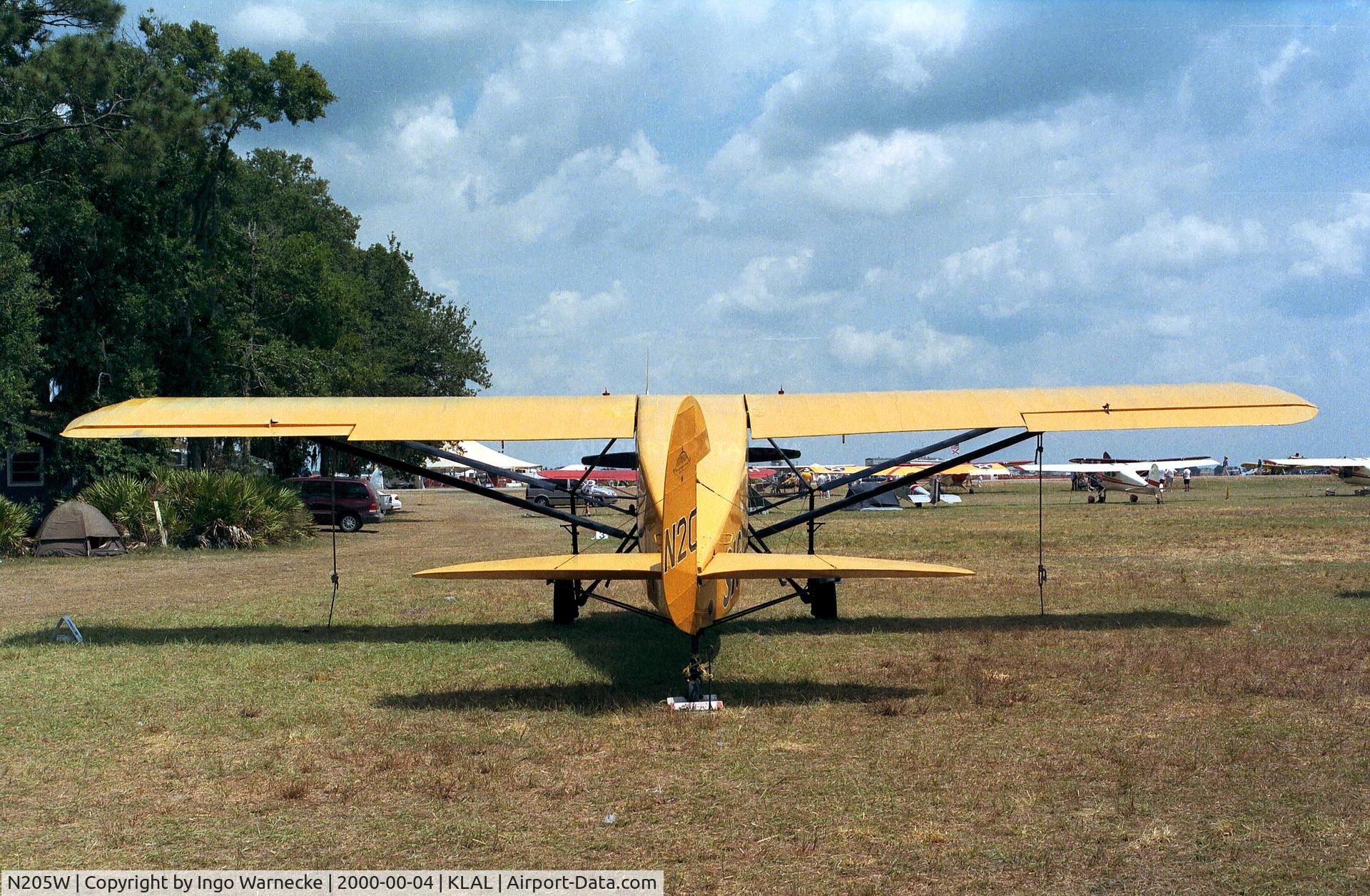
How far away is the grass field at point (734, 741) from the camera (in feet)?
15.8

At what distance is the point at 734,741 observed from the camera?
22.2ft

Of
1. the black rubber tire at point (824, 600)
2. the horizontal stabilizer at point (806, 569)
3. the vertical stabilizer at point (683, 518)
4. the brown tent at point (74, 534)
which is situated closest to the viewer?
the horizontal stabilizer at point (806, 569)

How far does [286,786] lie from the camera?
586cm

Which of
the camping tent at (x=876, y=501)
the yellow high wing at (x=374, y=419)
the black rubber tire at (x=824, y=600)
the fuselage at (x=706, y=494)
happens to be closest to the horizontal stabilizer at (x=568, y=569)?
the fuselage at (x=706, y=494)

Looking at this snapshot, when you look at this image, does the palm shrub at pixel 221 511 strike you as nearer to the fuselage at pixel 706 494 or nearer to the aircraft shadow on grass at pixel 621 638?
the aircraft shadow on grass at pixel 621 638

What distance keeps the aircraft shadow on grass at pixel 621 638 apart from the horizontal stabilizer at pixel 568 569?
98 centimetres

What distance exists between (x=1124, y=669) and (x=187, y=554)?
1881cm

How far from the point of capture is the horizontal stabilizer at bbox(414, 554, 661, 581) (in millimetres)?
7605

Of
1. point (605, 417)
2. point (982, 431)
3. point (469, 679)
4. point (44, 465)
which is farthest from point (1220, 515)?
point (44, 465)

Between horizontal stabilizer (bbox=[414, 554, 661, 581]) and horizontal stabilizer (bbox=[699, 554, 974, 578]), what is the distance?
572 mm

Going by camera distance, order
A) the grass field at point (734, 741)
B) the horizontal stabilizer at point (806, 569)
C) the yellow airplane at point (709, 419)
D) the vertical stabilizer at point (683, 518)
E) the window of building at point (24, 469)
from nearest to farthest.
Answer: the grass field at point (734, 741) < the horizontal stabilizer at point (806, 569) < the vertical stabilizer at point (683, 518) < the yellow airplane at point (709, 419) < the window of building at point (24, 469)

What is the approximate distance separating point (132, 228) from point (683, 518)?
23.4 metres

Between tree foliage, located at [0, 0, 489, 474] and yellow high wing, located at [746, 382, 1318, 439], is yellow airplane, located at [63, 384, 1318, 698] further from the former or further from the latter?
tree foliage, located at [0, 0, 489, 474]

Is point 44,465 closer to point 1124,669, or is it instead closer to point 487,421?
point 487,421
